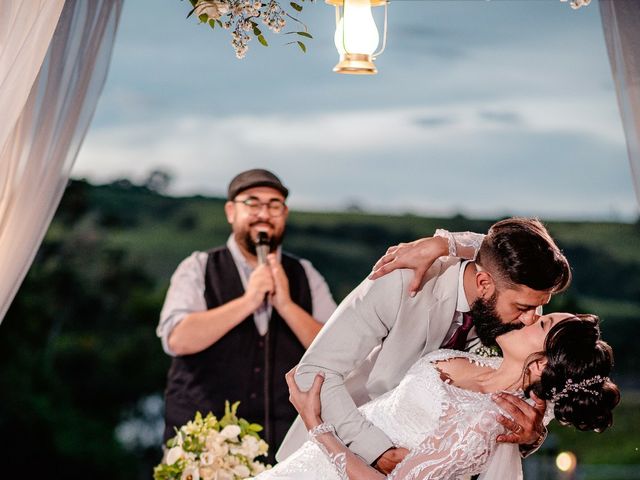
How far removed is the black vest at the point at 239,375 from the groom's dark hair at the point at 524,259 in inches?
67.7

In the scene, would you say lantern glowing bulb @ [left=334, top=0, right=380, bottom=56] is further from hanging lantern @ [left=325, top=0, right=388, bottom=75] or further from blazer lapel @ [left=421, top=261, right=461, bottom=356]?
blazer lapel @ [left=421, top=261, right=461, bottom=356]

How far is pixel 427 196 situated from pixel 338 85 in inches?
46.1

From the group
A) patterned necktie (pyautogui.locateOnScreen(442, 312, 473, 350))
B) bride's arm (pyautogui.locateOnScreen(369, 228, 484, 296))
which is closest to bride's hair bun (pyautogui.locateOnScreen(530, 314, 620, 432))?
patterned necktie (pyautogui.locateOnScreen(442, 312, 473, 350))

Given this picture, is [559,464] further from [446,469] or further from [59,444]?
[59,444]

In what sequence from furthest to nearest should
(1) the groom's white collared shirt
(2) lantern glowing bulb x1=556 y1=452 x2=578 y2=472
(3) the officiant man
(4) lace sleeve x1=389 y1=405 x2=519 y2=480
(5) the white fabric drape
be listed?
(2) lantern glowing bulb x1=556 y1=452 x2=578 y2=472 < (3) the officiant man < (5) the white fabric drape < (1) the groom's white collared shirt < (4) lace sleeve x1=389 y1=405 x2=519 y2=480

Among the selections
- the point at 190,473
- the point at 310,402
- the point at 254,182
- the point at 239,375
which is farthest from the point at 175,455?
the point at 254,182

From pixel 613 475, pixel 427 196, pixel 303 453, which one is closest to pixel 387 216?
pixel 427 196

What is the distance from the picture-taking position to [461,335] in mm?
2537

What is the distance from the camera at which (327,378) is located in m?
2.40

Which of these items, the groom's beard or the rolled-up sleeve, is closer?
the groom's beard

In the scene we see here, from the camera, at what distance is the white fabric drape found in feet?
8.51

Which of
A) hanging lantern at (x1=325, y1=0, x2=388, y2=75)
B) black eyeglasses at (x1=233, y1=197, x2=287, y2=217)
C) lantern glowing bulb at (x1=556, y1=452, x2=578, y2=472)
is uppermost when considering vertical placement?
hanging lantern at (x1=325, y1=0, x2=388, y2=75)

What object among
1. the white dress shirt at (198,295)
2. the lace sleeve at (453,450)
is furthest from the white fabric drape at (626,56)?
the white dress shirt at (198,295)

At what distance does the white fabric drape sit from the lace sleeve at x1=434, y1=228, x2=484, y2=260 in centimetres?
44
